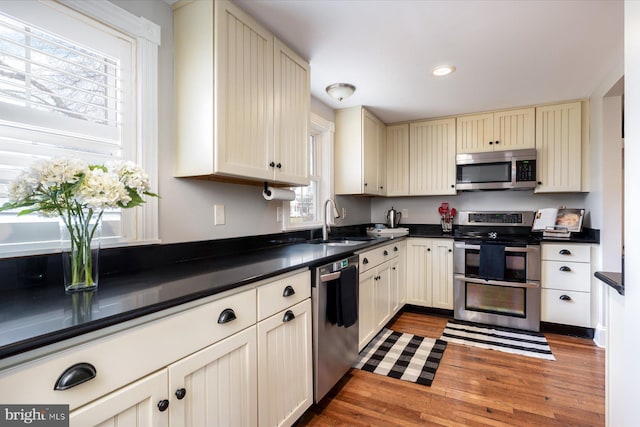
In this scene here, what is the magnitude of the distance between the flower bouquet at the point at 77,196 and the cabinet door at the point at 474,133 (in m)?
3.35

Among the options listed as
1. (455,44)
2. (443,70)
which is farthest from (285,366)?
(443,70)

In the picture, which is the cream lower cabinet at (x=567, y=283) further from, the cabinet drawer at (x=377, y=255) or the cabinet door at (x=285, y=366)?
the cabinet door at (x=285, y=366)

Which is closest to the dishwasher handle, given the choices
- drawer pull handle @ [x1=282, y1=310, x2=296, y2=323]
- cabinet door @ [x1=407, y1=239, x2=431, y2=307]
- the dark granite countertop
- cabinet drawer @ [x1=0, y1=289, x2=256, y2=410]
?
the dark granite countertop

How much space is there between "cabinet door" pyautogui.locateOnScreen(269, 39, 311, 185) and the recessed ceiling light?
100 cm

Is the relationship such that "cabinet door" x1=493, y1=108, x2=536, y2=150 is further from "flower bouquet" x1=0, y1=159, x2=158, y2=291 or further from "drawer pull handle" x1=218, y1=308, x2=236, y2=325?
"flower bouquet" x1=0, y1=159, x2=158, y2=291

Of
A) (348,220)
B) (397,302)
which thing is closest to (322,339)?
(397,302)

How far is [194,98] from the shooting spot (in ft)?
5.24

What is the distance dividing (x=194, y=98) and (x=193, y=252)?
0.83 meters

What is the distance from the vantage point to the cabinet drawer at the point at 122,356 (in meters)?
0.67

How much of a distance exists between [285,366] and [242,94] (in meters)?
1.44

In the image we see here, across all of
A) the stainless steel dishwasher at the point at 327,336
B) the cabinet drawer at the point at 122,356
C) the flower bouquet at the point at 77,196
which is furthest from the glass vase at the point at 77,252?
the stainless steel dishwasher at the point at 327,336

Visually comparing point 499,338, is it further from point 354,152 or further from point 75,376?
point 75,376

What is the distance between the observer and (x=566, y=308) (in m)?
2.89

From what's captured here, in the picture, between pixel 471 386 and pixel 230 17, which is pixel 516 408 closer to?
pixel 471 386
